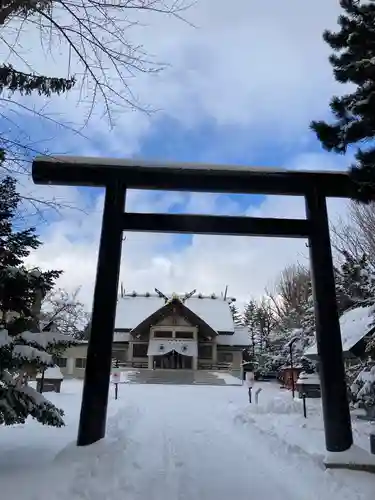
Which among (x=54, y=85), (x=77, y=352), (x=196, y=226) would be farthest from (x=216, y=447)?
(x=77, y=352)

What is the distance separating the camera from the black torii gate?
282 inches

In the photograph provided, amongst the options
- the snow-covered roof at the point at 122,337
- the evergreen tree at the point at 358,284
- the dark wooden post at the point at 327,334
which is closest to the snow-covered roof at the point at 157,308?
the snow-covered roof at the point at 122,337

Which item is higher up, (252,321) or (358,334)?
(252,321)

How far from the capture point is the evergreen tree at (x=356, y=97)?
5.58 m

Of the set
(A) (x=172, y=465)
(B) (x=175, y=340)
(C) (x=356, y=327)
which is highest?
(B) (x=175, y=340)

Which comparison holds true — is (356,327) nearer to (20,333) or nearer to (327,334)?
(327,334)

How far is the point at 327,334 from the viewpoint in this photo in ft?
23.3

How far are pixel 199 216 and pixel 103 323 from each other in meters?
2.46

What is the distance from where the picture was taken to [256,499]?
478 cm

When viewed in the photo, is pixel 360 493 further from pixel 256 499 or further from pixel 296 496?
pixel 256 499

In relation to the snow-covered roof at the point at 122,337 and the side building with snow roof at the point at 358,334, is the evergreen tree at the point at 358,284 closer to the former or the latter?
the side building with snow roof at the point at 358,334

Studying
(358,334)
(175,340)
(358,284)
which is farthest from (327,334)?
(175,340)

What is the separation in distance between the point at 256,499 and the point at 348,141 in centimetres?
443

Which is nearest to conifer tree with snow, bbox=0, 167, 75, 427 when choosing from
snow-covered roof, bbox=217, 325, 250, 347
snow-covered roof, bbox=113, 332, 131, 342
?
snow-covered roof, bbox=113, 332, 131, 342
